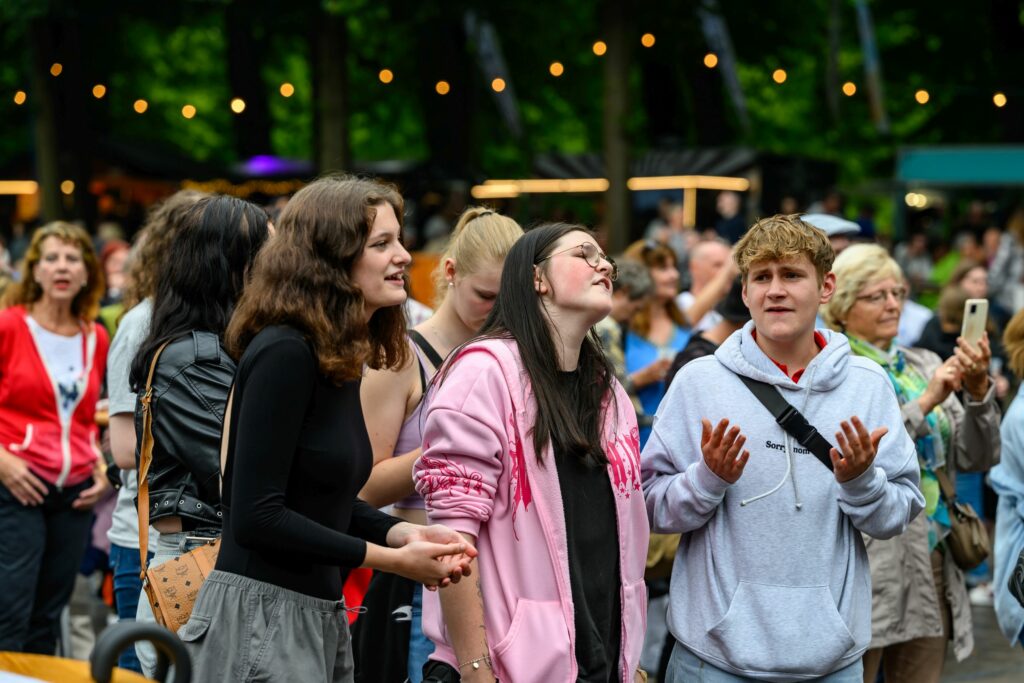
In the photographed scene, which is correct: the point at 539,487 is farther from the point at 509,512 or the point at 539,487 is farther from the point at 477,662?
the point at 477,662

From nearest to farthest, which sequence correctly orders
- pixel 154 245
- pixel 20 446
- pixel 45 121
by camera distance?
pixel 154 245
pixel 20 446
pixel 45 121

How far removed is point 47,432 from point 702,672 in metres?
3.65

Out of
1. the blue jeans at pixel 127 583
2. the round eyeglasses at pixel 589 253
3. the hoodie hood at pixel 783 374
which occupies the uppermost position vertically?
the round eyeglasses at pixel 589 253

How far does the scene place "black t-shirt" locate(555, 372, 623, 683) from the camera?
403 centimetres

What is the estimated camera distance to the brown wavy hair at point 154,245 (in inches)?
202

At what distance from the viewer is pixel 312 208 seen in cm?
389

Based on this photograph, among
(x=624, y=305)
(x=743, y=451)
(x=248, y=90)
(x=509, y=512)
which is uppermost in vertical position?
(x=248, y=90)

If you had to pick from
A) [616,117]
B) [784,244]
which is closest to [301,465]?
[784,244]

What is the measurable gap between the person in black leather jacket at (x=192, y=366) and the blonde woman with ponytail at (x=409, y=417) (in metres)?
0.50

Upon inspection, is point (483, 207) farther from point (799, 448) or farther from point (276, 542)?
point (276, 542)

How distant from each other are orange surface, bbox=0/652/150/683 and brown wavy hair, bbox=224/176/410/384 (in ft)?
2.98

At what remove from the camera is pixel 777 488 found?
4520 mm

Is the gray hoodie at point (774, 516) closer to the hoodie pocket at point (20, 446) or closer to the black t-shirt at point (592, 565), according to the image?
the black t-shirt at point (592, 565)

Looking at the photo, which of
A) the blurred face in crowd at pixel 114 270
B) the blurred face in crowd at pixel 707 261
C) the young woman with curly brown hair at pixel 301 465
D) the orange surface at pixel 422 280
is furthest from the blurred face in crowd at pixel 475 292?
the orange surface at pixel 422 280
